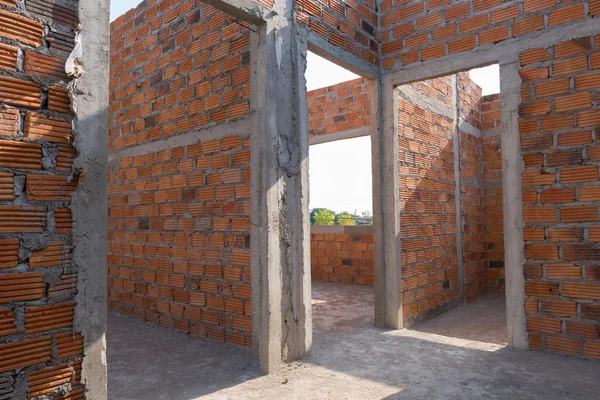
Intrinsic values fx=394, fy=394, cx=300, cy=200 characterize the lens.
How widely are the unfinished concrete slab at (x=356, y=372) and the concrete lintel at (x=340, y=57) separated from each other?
2.74 meters

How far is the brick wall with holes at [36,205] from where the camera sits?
5.79ft

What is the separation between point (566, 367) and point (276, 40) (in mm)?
3415

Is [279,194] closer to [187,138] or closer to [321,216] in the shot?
[187,138]

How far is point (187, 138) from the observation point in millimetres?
3996

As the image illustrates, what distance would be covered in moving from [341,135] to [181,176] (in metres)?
4.68

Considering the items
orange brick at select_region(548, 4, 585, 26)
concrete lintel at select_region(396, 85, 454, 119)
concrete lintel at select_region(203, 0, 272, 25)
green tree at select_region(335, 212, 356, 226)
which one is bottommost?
green tree at select_region(335, 212, 356, 226)

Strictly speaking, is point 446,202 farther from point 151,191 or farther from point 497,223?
point 151,191

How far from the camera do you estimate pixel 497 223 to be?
6.66 meters

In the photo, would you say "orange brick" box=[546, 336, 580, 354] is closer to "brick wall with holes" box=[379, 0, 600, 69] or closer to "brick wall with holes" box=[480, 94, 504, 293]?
"brick wall with holes" box=[379, 0, 600, 69]

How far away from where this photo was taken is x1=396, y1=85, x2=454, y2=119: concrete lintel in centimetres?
461

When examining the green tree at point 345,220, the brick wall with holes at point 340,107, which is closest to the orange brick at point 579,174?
the brick wall with holes at point 340,107

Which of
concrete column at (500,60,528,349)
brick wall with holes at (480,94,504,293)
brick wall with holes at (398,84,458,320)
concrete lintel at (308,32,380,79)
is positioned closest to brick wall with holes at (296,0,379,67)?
concrete lintel at (308,32,380,79)

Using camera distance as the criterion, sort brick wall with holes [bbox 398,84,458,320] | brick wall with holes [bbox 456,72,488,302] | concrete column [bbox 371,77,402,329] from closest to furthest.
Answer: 1. concrete column [bbox 371,77,402,329]
2. brick wall with holes [bbox 398,84,458,320]
3. brick wall with holes [bbox 456,72,488,302]

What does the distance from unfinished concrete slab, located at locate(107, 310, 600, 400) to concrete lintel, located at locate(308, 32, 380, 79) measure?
274cm
